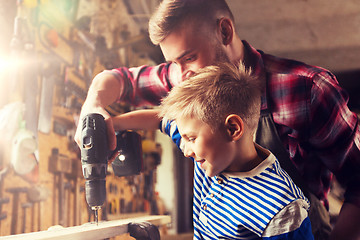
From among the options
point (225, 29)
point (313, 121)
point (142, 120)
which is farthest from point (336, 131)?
point (142, 120)

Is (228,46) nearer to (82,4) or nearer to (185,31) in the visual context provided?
(185,31)

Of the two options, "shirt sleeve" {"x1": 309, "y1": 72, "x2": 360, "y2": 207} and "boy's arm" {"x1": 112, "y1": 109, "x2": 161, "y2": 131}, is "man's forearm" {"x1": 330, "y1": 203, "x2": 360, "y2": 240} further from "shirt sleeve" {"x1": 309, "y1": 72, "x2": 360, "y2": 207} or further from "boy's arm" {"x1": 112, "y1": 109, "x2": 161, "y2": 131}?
"boy's arm" {"x1": 112, "y1": 109, "x2": 161, "y2": 131}

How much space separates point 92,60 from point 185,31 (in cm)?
46

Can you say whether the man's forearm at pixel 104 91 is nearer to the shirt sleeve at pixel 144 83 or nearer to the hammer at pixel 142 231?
the shirt sleeve at pixel 144 83

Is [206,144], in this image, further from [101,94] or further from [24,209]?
[24,209]

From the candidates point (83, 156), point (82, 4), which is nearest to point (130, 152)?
point (83, 156)

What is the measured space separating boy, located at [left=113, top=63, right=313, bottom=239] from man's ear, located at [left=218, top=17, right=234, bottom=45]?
0.35 feet

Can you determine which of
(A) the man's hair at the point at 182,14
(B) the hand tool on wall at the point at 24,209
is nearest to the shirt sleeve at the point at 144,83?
(A) the man's hair at the point at 182,14

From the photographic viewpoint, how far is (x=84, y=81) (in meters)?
1.03

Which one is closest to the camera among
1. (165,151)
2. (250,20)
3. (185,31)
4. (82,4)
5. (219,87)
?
(219,87)

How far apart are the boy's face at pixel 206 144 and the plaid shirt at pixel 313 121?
0.55 feet

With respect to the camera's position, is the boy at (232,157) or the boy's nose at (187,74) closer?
the boy at (232,157)

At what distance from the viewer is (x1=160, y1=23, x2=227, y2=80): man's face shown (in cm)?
67

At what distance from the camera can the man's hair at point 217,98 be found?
553mm
